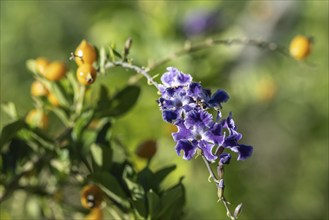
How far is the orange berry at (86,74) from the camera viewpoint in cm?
131

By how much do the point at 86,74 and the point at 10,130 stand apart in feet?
0.65

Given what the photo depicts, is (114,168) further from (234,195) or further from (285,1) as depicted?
(285,1)

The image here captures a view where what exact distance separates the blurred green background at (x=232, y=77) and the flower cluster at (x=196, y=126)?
82cm

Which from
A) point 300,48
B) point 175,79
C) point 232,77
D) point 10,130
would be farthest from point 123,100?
point 232,77

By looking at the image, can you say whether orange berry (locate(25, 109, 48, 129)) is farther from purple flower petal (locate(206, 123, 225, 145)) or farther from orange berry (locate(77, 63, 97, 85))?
purple flower petal (locate(206, 123, 225, 145))

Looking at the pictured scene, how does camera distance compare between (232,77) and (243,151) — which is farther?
(232,77)

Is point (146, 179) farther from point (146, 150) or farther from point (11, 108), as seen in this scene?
point (11, 108)

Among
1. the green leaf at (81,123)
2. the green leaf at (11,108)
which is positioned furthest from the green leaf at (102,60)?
the green leaf at (11,108)

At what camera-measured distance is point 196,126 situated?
1.09 metres

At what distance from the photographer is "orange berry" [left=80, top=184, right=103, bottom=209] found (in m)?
1.39

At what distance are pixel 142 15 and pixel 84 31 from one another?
1208mm

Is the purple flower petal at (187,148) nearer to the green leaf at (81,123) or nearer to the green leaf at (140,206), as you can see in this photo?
the green leaf at (140,206)

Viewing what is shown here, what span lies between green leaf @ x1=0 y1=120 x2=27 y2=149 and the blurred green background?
44 centimetres

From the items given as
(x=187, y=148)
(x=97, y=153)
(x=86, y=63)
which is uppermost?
(x=86, y=63)
